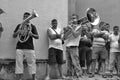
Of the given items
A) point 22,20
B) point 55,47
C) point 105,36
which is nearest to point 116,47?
point 105,36

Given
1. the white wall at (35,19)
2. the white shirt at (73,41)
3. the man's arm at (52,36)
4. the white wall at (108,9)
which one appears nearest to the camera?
the white wall at (35,19)

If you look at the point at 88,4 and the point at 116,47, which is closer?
the point at 116,47

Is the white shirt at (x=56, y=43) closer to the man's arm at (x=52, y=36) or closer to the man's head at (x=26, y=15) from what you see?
the man's arm at (x=52, y=36)

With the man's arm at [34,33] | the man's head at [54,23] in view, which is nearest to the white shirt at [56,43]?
the man's head at [54,23]

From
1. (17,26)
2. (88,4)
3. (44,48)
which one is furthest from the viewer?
(88,4)

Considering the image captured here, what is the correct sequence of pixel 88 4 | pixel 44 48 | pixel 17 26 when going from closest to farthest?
pixel 17 26
pixel 44 48
pixel 88 4

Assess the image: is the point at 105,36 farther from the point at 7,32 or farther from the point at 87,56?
the point at 7,32

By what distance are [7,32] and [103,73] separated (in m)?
3.28

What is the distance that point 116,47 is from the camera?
32.8 ft

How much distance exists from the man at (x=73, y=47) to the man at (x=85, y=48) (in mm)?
348

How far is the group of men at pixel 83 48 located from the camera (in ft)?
31.3

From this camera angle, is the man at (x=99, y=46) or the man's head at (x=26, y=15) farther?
the man at (x=99, y=46)

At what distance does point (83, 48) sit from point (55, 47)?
103 centimetres

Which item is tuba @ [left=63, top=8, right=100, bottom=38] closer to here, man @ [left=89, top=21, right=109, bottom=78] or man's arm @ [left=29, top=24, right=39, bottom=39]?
man @ [left=89, top=21, right=109, bottom=78]
